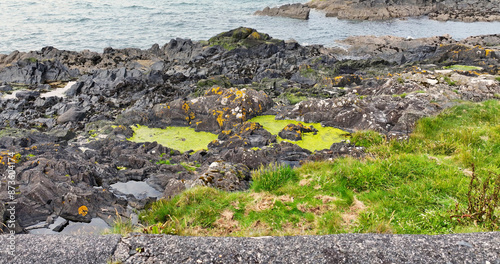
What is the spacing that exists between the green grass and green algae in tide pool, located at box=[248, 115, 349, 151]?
437 cm

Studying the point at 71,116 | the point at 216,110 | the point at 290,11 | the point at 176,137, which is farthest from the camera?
the point at 290,11

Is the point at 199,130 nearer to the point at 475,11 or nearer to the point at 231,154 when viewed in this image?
the point at 231,154

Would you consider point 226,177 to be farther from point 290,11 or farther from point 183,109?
point 290,11

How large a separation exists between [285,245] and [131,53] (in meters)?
40.1

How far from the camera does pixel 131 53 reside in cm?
4028

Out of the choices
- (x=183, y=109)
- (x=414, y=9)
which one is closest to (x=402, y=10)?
(x=414, y=9)

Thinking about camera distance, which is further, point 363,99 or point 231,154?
point 363,99

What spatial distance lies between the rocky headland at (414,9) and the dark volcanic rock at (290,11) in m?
6.38

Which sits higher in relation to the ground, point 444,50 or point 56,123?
point 444,50

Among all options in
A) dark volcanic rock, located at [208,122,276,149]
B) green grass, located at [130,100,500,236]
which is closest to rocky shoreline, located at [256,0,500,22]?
dark volcanic rock, located at [208,122,276,149]

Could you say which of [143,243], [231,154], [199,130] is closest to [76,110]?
[199,130]

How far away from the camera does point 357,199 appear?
26.1 feet

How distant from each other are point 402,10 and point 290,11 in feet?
82.5

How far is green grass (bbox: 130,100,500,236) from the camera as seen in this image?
6.55 meters
